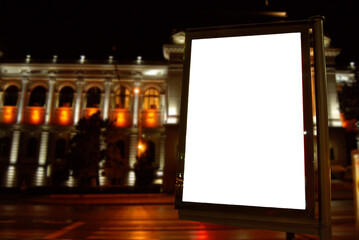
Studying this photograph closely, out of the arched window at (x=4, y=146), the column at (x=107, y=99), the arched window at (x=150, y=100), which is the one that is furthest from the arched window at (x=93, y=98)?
the arched window at (x=4, y=146)

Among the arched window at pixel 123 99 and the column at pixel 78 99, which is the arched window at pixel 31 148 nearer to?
the column at pixel 78 99

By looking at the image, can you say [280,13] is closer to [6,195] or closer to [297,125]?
[6,195]

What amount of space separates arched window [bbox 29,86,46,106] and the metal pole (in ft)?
128

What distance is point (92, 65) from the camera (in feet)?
119

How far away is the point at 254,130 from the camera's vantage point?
1.76 metres

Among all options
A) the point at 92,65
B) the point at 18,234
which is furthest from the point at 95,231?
the point at 92,65

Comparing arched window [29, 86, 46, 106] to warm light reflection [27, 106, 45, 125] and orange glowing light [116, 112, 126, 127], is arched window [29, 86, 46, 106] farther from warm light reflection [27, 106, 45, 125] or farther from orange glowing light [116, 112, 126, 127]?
orange glowing light [116, 112, 126, 127]

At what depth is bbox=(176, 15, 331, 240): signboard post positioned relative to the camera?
5.34 ft

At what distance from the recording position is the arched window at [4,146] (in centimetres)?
3491

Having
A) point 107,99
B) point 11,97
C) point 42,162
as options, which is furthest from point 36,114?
point 107,99

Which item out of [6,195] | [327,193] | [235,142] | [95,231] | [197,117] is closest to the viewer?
[327,193]

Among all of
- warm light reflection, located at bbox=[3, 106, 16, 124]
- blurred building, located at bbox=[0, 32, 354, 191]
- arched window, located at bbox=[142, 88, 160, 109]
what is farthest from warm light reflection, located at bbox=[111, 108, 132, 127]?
warm light reflection, located at bbox=[3, 106, 16, 124]

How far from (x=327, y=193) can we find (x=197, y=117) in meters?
0.86

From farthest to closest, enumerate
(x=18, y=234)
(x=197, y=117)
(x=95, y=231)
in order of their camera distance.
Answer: (x=95, y=231) < (x=18, y=234) < (x=197, y=117)
